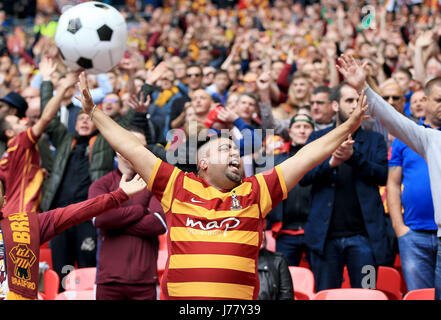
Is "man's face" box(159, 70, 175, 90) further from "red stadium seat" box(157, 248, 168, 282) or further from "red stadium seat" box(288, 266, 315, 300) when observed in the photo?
"red stadium seat" box(288, 266, 315, 300)

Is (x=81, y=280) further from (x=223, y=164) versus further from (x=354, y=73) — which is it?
(x=354, y=73)

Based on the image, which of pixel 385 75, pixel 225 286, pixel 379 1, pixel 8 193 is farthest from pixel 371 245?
pixel 379 1

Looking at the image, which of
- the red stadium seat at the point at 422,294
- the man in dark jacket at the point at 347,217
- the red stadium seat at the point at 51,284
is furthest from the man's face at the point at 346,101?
the red stadium seat at the point at 51,284

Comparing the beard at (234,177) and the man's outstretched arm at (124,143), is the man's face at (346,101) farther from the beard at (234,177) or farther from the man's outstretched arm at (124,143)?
the man's outstretched arm at (124,143)

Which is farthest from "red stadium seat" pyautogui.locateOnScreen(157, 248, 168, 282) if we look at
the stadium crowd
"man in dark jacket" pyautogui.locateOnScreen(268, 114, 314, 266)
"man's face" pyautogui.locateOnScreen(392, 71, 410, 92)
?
A: "man's face" pyautogui.locateOnScreen(392, 71, 410, 92)

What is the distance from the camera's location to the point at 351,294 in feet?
15.8

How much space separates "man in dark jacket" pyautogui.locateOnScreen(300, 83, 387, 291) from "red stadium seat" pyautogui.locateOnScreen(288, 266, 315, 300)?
181 millimetres

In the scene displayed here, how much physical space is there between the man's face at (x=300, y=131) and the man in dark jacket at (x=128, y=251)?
174cm

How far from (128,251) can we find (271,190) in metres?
1.92

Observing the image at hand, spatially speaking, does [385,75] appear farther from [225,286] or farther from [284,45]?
[225,286]

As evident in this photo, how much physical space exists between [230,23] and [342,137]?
12.1 m

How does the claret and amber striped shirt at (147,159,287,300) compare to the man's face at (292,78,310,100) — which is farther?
the man's face at (292,78,310,100)

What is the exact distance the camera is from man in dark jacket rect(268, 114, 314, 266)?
241 inches

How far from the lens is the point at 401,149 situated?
5273 millimetres
